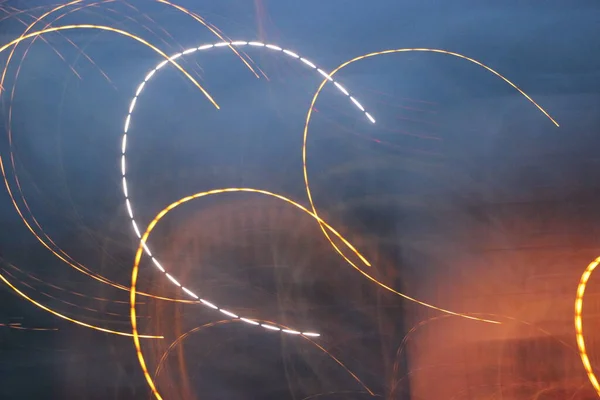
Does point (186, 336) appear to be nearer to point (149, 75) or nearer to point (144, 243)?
point (144, 243)

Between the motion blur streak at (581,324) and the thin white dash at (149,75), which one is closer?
the motion blur streak at (581,324)

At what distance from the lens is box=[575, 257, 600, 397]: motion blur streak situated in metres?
2.37

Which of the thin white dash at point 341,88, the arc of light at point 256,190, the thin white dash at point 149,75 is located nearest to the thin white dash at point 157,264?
the arc of light at point 256,190

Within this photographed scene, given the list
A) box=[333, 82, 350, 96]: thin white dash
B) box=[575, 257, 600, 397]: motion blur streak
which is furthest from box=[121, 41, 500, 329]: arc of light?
box=[575, 257, 600, 397]: motion blur streak

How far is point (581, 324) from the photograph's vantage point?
2.40 metres

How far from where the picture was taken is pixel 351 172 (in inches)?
97.5

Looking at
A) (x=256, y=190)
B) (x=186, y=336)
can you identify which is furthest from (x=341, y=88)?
(x=186, y=336)

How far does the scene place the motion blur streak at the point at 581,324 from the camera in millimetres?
2373

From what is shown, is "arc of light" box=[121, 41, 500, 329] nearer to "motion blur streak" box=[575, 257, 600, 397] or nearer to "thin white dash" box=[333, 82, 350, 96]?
"thin white dash" box=[333, 82, 350, 96]

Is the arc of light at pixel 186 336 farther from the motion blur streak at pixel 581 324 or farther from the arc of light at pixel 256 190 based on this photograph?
the motion blur streak at pixel 581 324

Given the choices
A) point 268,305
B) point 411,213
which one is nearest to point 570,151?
point 411,213

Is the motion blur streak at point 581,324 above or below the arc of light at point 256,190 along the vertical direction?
below

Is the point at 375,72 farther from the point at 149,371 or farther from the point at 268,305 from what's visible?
the point at 149,371

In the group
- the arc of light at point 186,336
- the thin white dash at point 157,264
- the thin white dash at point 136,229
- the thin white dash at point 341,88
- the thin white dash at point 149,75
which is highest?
the thin white dash at point 149,75
